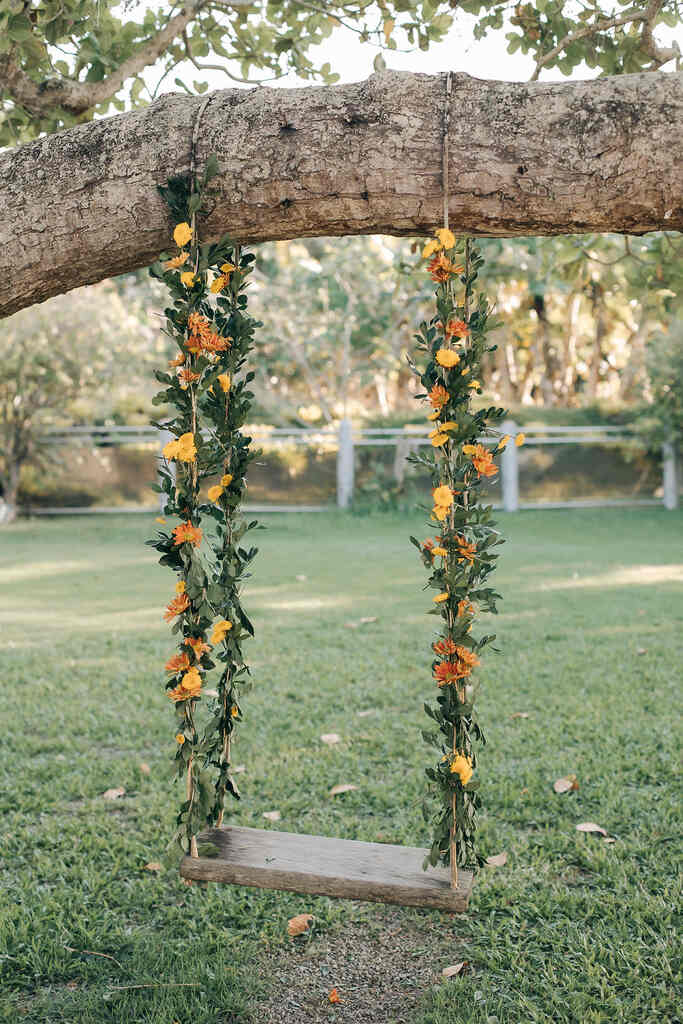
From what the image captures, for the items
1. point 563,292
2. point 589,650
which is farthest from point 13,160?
point 563,292

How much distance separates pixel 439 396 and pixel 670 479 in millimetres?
14911

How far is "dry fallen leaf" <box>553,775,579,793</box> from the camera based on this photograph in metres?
3.97

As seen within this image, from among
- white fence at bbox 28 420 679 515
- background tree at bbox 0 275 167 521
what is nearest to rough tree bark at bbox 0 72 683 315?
background tree at bbox 0 275 167 521

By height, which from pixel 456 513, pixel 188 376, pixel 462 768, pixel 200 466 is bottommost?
pixel 462 768

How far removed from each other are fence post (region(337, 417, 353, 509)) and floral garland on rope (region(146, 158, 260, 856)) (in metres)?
13.9

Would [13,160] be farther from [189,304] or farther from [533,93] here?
[533,93]

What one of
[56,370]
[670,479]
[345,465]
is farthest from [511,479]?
[56,370]

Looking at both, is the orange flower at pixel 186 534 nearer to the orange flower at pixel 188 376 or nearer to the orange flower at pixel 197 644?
the orange flower at pixel 197 644

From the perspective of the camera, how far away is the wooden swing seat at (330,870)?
95.8 inches

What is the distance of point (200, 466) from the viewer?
8.52 feet

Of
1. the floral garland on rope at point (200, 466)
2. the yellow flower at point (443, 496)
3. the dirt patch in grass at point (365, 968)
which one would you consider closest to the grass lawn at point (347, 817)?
the dirt patch in grass at point (365, 968)

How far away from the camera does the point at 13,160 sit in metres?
2.57

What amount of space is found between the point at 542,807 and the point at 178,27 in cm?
349

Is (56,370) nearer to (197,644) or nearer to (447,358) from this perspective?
(197,644)
